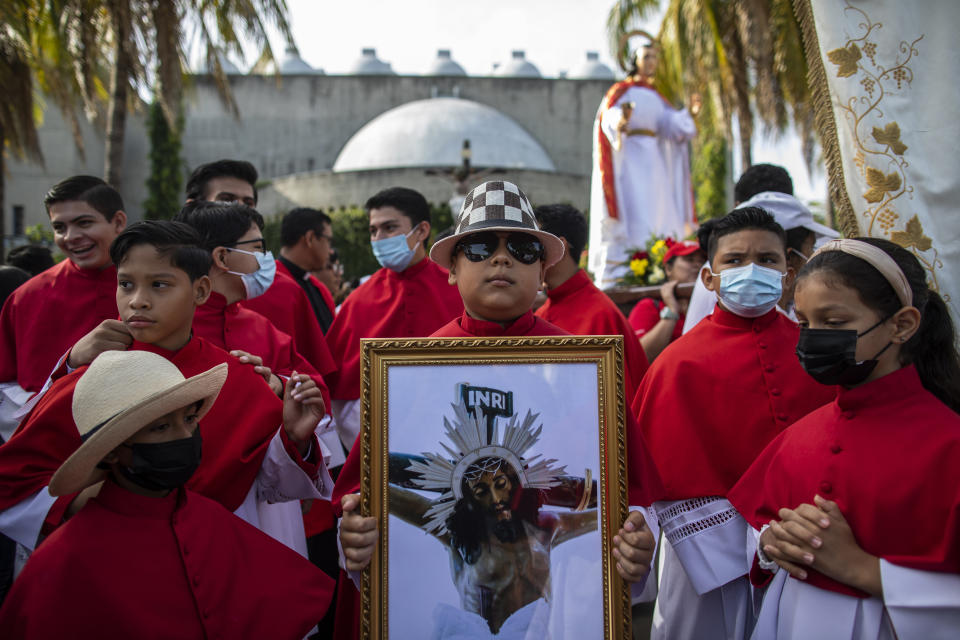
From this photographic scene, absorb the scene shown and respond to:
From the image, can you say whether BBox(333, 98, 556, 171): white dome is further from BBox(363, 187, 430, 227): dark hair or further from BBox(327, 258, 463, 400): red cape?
BBox(327, 258, 463, 400): red cape

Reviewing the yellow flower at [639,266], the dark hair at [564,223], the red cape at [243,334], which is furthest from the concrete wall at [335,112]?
the red cape at [243,334]

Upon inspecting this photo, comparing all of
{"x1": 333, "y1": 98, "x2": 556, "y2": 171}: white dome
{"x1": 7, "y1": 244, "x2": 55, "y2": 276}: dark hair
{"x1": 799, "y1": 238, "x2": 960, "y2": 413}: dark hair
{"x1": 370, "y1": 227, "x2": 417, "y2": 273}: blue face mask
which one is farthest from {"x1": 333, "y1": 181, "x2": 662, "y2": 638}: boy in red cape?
{"x1": 333, "y1": 98, "x2": 556, "y2": 171}: white dome

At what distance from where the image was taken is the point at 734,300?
390cm

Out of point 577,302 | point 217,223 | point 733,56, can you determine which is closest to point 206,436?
point 217,223

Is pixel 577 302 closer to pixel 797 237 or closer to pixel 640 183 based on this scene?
pixel 797 237

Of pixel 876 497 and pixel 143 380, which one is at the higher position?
pixel 143 380

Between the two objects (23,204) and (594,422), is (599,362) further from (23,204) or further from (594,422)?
(23,204)

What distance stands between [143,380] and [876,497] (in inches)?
99.2

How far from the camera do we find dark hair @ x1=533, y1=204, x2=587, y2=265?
5.64m

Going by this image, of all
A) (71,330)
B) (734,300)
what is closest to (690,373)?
(734,300)

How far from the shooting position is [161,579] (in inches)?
109

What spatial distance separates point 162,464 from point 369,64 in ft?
183

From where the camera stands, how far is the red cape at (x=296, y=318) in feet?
18.0

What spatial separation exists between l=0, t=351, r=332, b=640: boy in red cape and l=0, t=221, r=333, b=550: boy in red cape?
1.45ft
